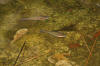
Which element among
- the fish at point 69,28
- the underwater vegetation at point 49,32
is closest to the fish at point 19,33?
the underwater vegetation at point 49,32

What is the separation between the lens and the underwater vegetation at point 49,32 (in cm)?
105

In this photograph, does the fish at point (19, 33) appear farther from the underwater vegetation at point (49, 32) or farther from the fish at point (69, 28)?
the fish at point (69, 28)

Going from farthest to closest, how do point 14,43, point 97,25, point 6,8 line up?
point 6,8, point 97,25, point 14,43

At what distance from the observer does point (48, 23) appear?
4.19 ft

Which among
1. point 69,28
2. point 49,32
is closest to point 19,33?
point 49,32

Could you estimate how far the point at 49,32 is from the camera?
3.95 feet

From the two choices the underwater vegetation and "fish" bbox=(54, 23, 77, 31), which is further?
"fish" bbox=(54, 23, 77, 31)

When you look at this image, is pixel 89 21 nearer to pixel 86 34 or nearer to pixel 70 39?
A: pixel 86 34

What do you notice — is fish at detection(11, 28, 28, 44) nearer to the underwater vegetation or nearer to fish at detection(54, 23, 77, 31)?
the underwater vegetation

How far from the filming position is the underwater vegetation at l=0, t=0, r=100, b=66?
105 centimetres

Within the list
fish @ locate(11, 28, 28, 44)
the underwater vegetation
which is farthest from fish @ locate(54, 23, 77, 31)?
fish @ locate(11, 28, 28, 44)

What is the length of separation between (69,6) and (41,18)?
300 mm

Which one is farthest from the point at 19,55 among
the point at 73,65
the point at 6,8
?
the point at 6,8

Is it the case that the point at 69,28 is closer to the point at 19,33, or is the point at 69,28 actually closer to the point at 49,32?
the point at 49,32
